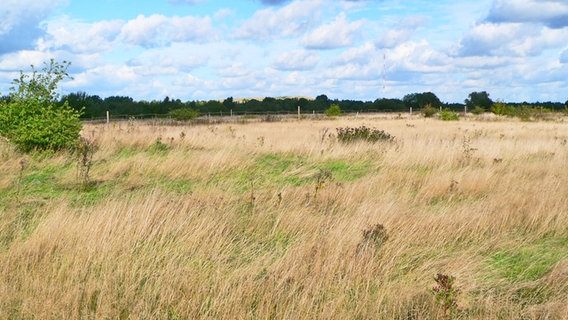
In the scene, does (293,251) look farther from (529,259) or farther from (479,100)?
(479,100)

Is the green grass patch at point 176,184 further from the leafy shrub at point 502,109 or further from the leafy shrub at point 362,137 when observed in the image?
the leafy shrub at point 502,109

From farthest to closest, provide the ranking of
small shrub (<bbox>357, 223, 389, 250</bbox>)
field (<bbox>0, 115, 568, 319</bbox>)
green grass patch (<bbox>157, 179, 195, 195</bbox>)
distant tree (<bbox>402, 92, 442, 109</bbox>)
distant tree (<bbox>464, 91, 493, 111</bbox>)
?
1. distant tree (<bbox>402, 92, 442, 109</bbox>)
2. distant tree (<bbox>464, 91, 493, 111</bbox>)
3. green grass patch (<bbox>157, 179, 195, 195</bbox>)
4. small shrub (<bbox>357, 223, 389, 250</bbox>)
5. field (<bbox>0, 115, 568, 319</bbox>)

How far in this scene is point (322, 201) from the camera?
6816 mm

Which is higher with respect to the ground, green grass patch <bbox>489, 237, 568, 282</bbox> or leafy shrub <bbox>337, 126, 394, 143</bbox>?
leafy shrub <bbox>337, 126, 394, 143</bbox>

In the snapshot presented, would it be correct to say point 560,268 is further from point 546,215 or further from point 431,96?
point 431,96

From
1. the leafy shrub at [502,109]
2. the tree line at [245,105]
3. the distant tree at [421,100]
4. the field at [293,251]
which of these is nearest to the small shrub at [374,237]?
the field at [293,251]

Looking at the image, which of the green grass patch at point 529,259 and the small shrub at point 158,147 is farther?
the small shrub at point 158,147

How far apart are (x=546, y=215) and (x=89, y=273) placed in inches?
196

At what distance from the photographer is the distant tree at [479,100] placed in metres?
72.1

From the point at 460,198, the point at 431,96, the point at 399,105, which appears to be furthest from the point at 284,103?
the point at 460,198

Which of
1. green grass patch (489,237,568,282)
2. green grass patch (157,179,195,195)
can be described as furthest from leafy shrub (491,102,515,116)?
green grass patch (489,237,568,282)

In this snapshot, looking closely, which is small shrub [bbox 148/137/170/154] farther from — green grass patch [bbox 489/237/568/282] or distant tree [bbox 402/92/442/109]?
distant tree [bbox 402/92/442/109]

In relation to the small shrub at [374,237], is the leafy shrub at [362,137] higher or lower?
higher

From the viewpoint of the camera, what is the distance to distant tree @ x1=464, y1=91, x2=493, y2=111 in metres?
72.1
